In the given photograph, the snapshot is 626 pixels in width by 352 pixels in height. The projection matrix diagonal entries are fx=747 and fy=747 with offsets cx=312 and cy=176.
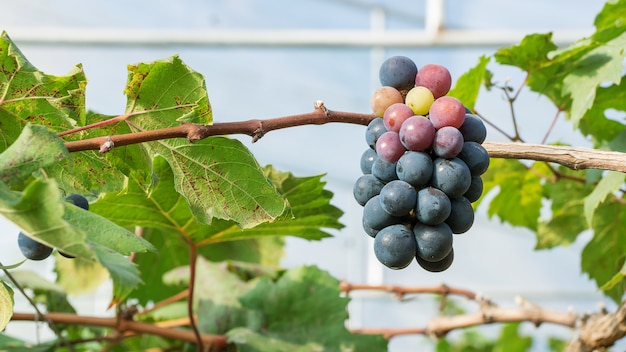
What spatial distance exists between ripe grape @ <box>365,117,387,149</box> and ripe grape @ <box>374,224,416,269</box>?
92 millimetres

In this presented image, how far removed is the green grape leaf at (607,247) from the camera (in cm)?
113

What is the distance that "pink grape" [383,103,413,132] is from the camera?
613 mm

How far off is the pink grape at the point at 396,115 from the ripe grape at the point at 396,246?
86 millimetres

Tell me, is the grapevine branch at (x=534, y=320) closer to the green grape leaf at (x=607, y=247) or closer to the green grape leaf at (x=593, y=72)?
the green grape leaf at (x=607, y=247)

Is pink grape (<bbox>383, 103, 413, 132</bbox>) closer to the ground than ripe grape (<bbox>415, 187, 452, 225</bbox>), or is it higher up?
higher up

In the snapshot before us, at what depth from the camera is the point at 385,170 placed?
0.61 metres

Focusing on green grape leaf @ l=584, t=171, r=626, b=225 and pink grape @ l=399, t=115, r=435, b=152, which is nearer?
pink grape @ l=399, t=115, r=435, b=152

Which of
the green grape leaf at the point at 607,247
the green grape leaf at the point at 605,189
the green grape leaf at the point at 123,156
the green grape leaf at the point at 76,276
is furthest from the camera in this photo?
the green grape leaf at the point at 76,276

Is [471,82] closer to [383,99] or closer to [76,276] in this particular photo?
[383,99]

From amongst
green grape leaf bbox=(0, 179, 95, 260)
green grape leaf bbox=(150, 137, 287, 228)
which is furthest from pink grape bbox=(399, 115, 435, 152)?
green grape leaf bbox=(0, 179, 95, 260)

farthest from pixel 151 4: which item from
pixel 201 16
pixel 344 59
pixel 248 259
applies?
pixel 248 259

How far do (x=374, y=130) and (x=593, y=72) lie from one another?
456 millimetres

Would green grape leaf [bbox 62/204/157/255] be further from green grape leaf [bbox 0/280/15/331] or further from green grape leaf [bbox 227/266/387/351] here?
green grape leaf [bbox 227/266/387/351]

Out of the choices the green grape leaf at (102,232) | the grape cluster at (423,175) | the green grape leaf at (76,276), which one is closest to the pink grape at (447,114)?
the grape cluster at (423,175)
